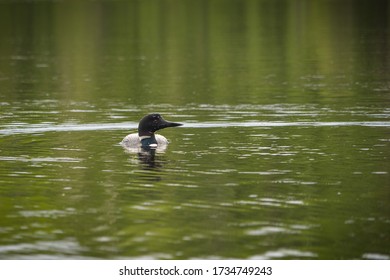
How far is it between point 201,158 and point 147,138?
272 cm

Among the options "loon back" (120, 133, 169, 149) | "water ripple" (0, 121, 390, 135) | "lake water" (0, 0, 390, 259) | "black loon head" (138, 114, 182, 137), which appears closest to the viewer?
"lake water" (0, 0, 390, 259)

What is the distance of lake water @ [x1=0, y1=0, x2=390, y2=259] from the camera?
1728 cm

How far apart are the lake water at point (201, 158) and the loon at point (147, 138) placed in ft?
1.13

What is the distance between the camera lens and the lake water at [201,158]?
1728cm

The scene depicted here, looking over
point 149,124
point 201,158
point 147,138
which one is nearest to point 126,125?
point 149,124

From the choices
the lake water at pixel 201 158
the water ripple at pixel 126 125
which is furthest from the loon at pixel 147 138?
the water ripple at pixel 126 125

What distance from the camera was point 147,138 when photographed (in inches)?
1053

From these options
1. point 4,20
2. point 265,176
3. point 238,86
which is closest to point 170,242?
point 265,176

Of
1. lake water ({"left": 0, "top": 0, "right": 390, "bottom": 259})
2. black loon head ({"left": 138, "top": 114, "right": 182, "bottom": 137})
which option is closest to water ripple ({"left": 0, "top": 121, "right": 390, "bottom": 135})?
lake water ({"left": 0, "top": 0, "right": 390, "bottom": 259})

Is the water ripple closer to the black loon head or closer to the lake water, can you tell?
the lake water

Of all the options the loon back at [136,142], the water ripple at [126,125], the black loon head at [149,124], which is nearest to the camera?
the loon back at [136,142]

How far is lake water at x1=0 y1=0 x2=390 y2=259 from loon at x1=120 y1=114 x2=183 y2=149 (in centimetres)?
34

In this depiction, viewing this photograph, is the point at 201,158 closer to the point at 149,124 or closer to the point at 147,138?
the point at 147,138

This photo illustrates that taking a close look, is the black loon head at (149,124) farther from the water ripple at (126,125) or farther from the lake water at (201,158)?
the water ripple at (126,125)
